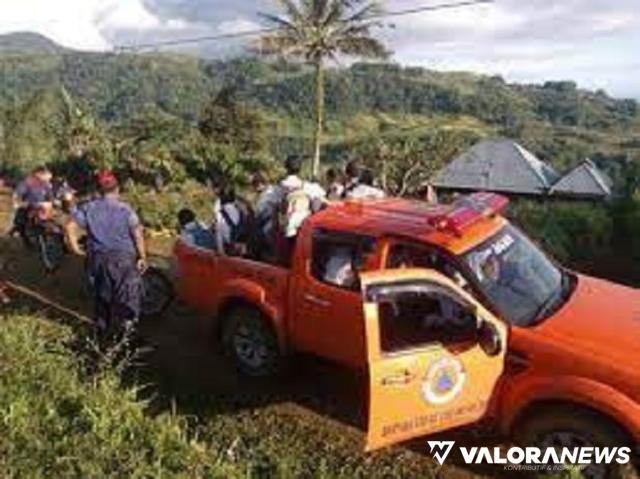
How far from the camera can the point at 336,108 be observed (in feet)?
562

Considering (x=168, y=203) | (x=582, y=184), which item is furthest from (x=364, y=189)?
(x=582, y=184)

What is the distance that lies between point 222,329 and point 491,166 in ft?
156

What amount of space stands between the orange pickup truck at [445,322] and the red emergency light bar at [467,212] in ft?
0.06

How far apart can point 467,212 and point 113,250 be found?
11.8 feet

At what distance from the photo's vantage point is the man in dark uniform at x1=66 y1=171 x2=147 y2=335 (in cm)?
1016

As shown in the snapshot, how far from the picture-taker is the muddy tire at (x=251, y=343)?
9680mm

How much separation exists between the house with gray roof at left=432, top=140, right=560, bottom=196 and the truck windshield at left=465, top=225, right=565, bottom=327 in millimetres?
45357

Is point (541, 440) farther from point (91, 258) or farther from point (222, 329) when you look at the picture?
point (91, 258)

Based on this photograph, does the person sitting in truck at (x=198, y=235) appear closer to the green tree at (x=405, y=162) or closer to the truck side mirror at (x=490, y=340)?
the truck side mirror at (x=490, y=340)

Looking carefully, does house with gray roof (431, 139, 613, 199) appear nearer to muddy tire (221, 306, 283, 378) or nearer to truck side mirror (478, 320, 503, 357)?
muddy tire (221, 306, 283, 378)

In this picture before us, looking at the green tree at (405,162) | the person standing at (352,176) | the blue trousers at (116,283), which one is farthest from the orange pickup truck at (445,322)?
the green tree at (405,162)

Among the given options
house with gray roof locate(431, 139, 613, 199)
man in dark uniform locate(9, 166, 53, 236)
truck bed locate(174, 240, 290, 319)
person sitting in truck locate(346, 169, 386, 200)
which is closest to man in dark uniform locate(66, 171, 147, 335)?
truck bed locate(174, 240, 290, 319)

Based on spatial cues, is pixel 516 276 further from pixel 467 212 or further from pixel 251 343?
pixel 251 343

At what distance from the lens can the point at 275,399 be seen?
376 inches
